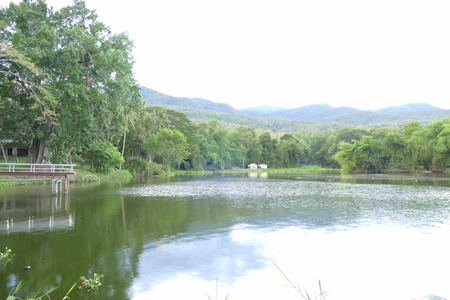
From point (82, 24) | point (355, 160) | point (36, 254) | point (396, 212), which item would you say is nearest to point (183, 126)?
point (355, 160)

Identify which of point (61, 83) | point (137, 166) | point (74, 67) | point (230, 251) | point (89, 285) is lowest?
point (137, 166)

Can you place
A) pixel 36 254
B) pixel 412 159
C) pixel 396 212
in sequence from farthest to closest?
pixel 412 159 → pixel 396 212 → pixel 36 254

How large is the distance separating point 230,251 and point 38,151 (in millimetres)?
21970

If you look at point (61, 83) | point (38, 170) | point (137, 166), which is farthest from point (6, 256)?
point (137, 166)

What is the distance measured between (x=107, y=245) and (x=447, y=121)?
67.4 m

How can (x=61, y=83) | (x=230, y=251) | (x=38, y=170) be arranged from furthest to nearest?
(x=38, y=170) < (x=61, y=83) < (x=230, y=251)

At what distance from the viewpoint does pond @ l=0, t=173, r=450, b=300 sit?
21.3 ft

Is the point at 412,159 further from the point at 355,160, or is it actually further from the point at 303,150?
the point at 303,150

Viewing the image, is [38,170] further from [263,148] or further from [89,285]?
[263,148]

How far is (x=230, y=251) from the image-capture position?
8.99m

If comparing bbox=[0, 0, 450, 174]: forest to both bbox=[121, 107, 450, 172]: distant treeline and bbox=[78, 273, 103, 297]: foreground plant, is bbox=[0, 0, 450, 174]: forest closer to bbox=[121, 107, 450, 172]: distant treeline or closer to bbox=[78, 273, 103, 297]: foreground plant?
bbox=[78, 273, 103, 297]: foreground plant

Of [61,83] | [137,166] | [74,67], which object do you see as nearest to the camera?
[61,83]

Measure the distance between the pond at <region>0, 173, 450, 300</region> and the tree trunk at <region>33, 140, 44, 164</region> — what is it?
9.18 metres

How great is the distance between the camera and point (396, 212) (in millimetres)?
15484
